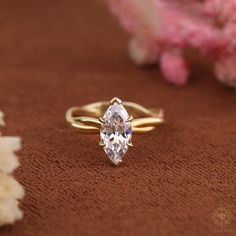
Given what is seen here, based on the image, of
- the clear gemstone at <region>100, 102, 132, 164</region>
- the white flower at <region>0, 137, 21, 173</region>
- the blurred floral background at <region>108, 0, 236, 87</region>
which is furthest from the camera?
the blurred floral background at <region>108, 0, 236, 87</region>

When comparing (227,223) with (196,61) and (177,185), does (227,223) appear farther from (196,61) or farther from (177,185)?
(196,61)

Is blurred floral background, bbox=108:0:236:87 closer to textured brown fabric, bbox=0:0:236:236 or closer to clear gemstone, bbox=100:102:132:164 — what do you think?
textured brown fabric, bbox=0:0:236:236

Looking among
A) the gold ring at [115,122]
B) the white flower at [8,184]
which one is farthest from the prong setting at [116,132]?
the white flower at [8,184]

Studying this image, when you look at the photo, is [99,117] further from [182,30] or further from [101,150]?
[182,30]

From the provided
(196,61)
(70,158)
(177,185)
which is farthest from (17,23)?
(177,185)

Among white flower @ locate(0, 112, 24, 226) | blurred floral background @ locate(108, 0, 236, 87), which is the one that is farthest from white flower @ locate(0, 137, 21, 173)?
blurred floral background @ locate(108, 0, 236, 87)

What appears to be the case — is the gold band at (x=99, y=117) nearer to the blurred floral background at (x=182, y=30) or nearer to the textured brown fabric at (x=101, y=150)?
the textured brown fabric at (x=101, y=150)
